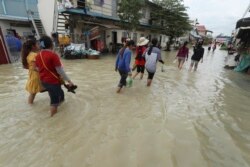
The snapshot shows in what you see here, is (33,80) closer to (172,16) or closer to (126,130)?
(126,130)

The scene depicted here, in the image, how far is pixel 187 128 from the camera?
3.81 m

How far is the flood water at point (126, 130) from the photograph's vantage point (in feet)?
9.36

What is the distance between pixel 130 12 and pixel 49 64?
1461 centimetres

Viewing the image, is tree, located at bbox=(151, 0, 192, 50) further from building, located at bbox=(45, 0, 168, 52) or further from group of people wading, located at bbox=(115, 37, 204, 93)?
group of people wading, located at bbox=(115, 37, 204, 93)

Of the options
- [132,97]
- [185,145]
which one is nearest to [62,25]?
[132,97]

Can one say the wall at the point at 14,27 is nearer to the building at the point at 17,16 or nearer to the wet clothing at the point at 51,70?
the building at the point at 17,16

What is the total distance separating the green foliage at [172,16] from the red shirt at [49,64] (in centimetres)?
2405

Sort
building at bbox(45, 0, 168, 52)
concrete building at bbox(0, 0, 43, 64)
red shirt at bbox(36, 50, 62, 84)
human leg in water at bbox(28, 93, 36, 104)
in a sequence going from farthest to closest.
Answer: concrete building at bbox(0, 0, 43, 64) → building at bbox(45, 0, 168, 52) → human leg in water at bbox(28, 93, 36, 104) → red shirt at bbox(36, 50, 62, 84)

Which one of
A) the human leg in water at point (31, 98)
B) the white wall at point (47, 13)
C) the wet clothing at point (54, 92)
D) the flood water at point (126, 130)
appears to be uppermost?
the white wall at point (47, 13)

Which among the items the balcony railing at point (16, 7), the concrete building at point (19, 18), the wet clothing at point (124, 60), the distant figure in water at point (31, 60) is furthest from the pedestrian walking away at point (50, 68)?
the balcony railing at point (16, 7)

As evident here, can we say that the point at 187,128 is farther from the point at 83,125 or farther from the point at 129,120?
the point at 83,125

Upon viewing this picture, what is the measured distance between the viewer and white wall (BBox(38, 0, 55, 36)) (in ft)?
48.6

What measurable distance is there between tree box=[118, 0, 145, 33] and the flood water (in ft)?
40.3

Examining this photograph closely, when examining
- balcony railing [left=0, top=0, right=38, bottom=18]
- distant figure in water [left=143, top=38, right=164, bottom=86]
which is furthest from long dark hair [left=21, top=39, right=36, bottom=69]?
balcony railing [left=0, top=0, right=38, bottom=18]
